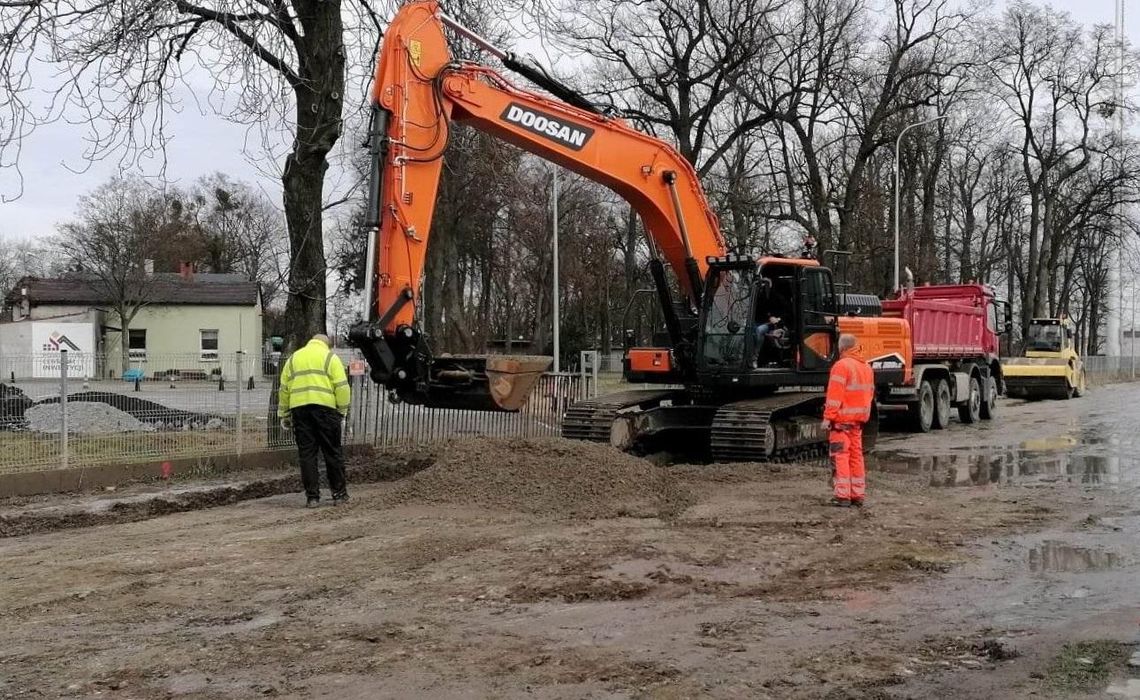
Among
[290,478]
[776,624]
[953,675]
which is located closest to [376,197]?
[290,478]

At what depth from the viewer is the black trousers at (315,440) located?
32.1 feet

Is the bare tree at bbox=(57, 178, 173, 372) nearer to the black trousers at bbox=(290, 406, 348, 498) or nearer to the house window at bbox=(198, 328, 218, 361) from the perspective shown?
the house window at bbox=(198, 328, 218, 361)

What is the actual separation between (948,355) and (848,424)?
39.2 ft

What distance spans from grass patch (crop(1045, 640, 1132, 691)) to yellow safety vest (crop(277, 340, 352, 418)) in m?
6.91

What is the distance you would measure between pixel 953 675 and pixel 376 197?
22.3ft

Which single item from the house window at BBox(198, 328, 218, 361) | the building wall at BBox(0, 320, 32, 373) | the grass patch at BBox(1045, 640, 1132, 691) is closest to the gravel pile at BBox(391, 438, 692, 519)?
the grass patch at BBox(1045, 640, 1132, 691)

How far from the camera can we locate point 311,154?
42.8ft

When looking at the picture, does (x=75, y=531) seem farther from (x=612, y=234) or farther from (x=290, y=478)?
(x=612, y=234)

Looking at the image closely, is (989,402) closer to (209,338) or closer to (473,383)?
(473,383)

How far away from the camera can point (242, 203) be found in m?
66.3

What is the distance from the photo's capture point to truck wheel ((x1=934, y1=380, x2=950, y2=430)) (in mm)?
19688

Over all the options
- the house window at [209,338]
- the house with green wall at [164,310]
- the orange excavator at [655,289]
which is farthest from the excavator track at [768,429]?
the house window at [209,338]

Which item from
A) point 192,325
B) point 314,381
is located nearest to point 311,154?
point 314,381

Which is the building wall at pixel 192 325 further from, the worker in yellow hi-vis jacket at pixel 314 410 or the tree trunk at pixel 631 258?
the worker in yellow hi-vis jacket at pixel 314 410
